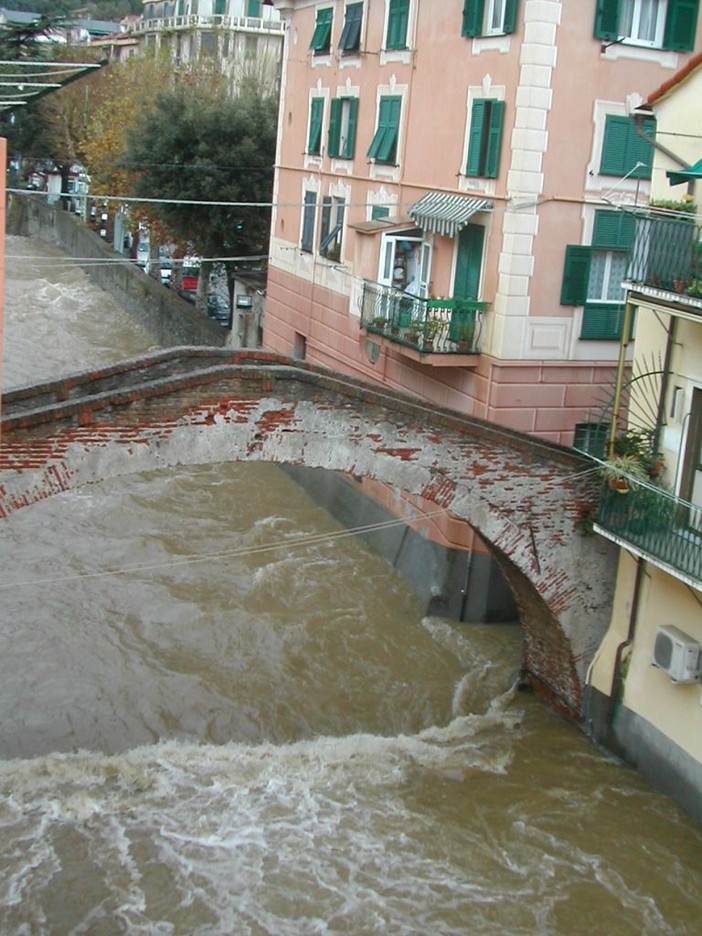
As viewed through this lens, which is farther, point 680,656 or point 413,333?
point 413,333

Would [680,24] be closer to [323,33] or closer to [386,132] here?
[386,132]

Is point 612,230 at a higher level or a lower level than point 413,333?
higher

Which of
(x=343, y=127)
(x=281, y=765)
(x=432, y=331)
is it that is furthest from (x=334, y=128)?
(x=281, y=765)

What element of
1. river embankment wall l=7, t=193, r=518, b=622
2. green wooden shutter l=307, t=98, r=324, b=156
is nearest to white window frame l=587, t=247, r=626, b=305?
river embankment wall l=7, t=193, r=518, b=622

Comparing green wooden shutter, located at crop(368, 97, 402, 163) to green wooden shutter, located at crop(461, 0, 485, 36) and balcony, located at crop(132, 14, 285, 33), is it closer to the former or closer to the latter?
green wooden shutter, located at crop(461, 0, 485, 36)

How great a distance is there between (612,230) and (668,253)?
18.7 feet

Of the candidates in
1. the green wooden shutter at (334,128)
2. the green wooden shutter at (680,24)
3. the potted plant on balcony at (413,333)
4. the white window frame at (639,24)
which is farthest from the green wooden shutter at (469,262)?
the green wooden shutter at (334,128)

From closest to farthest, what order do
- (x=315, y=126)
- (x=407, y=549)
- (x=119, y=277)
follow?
(x=407, y=549) < (x=315, y=126) < (x=119, y=277)

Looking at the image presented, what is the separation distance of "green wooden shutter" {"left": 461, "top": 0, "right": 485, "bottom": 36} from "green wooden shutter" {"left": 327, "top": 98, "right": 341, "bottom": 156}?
498 cm

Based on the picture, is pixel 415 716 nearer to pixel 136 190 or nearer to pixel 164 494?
pixel 164 494

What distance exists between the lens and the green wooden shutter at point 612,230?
57.5 feet

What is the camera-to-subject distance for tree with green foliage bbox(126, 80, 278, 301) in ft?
101

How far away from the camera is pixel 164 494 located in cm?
2223

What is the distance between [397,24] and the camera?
20.2 meters
